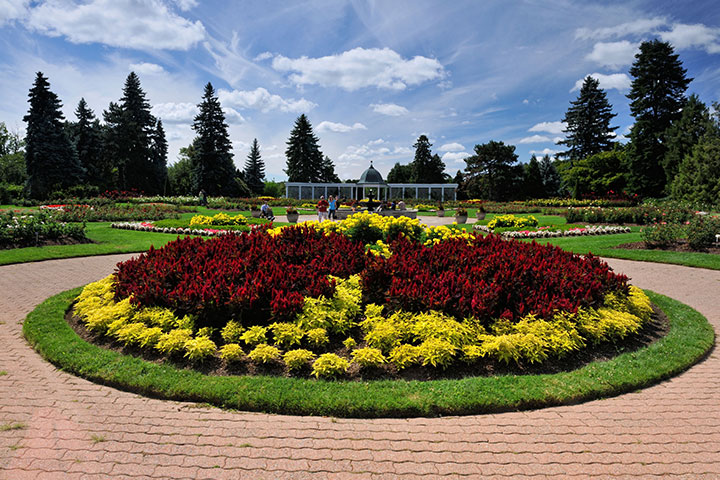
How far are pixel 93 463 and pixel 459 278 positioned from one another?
155 inches

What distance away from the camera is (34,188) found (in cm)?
3219

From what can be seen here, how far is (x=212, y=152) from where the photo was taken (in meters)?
44.6

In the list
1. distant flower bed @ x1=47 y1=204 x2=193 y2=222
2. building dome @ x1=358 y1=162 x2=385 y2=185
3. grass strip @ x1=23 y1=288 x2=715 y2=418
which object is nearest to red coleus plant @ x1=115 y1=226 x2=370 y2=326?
grass strip @ x1=23 y1=288 x2=715 y2=418

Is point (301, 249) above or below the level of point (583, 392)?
above

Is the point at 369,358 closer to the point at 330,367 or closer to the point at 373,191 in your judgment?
the point at 330,367

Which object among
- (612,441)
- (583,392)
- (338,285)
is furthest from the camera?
(338,285)

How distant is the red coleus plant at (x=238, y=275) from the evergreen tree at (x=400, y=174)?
6853 cm

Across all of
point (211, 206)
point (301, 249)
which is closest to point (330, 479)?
point (301, 249)

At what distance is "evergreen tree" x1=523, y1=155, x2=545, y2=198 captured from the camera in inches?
2035

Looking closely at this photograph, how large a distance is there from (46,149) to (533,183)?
53071 mm

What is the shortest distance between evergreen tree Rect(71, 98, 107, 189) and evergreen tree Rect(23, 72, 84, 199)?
11256mm

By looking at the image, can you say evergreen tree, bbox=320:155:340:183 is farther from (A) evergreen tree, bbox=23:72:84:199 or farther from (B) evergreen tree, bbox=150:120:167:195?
(A) evergreen tree, bbox=23:72:84:199

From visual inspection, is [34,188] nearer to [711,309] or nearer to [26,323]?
[26,323]

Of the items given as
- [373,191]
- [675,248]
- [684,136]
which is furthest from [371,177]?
[675,248]
